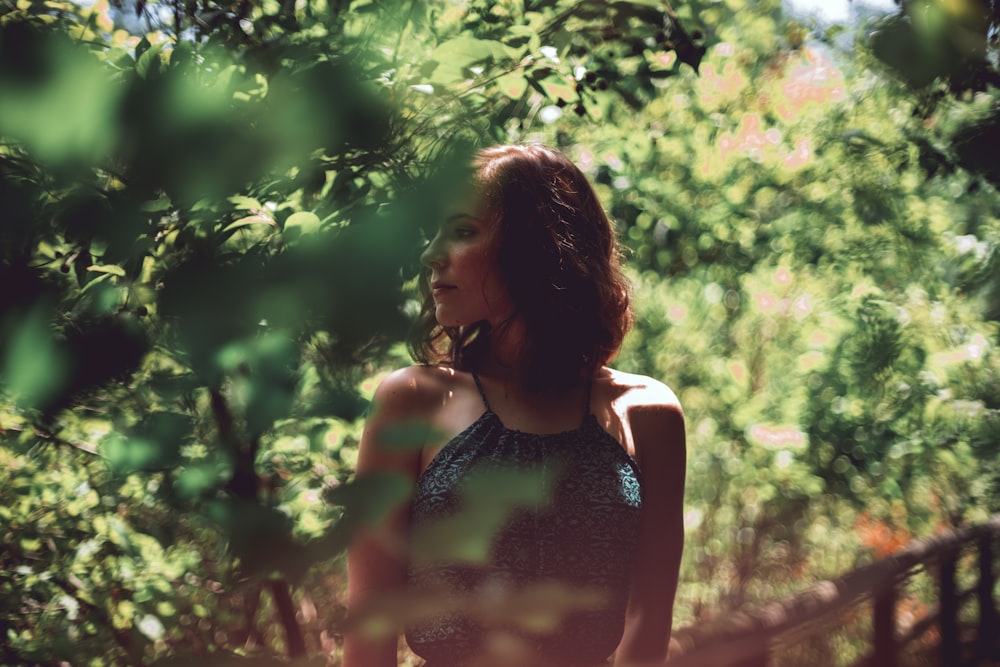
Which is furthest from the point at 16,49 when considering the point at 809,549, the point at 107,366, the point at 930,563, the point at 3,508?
the point at 809,549

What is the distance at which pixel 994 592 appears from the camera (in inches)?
143

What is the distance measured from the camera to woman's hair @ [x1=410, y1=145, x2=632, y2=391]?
1.74 m

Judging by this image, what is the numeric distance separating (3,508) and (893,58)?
72.5 inches

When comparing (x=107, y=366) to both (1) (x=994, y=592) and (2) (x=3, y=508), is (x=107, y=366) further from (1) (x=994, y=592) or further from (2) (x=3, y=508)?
(1) (x=994, y=592)

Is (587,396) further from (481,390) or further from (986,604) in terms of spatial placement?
(986,604)

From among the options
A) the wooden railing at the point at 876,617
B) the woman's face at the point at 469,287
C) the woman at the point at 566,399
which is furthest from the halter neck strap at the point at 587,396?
the wooden railing at the point at 876,617

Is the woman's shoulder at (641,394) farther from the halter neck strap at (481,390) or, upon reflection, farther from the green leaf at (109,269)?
the green leaf at (109,269)

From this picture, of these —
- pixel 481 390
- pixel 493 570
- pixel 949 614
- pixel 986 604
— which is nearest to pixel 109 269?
pixel 493 570

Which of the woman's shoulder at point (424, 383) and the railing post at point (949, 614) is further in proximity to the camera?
the railing post at point (949, 614)

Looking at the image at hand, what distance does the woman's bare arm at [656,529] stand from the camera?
1840mm

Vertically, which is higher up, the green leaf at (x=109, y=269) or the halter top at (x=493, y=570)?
the green leaf at (x=109, y=269)

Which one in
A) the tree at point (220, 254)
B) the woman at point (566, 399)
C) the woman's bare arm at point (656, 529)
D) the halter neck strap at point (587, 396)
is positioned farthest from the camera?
the halter neck strap at point (587, 396)

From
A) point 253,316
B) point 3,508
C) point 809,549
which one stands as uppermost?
point 253,316

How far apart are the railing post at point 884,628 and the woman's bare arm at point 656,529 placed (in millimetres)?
919
